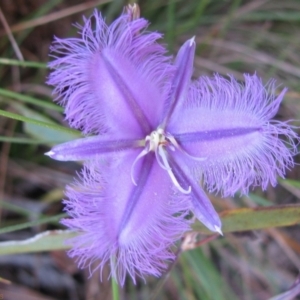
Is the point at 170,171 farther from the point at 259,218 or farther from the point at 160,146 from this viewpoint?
the point at 259,218

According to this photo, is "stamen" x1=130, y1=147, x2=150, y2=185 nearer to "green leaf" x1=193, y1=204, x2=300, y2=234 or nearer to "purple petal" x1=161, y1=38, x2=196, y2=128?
"purple petal" x1=161, y1=38, x2=196, y2=128

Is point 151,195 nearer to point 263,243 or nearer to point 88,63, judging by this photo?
point 88,63

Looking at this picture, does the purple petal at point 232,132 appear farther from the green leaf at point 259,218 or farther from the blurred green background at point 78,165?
the blurred green background at point 78,165

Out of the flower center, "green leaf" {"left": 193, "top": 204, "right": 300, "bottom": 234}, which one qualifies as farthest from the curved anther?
"green leaf" {"left": 193, "top": 204, "right": 300, "bottom": 234}

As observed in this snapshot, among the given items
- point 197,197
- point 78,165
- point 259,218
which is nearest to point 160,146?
point 197,197

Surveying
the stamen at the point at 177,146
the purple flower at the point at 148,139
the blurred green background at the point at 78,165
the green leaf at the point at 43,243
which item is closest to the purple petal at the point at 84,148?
the purple flower at the point at 148,139

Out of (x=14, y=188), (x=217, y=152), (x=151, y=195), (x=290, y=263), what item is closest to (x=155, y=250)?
(x=151, y=195)
